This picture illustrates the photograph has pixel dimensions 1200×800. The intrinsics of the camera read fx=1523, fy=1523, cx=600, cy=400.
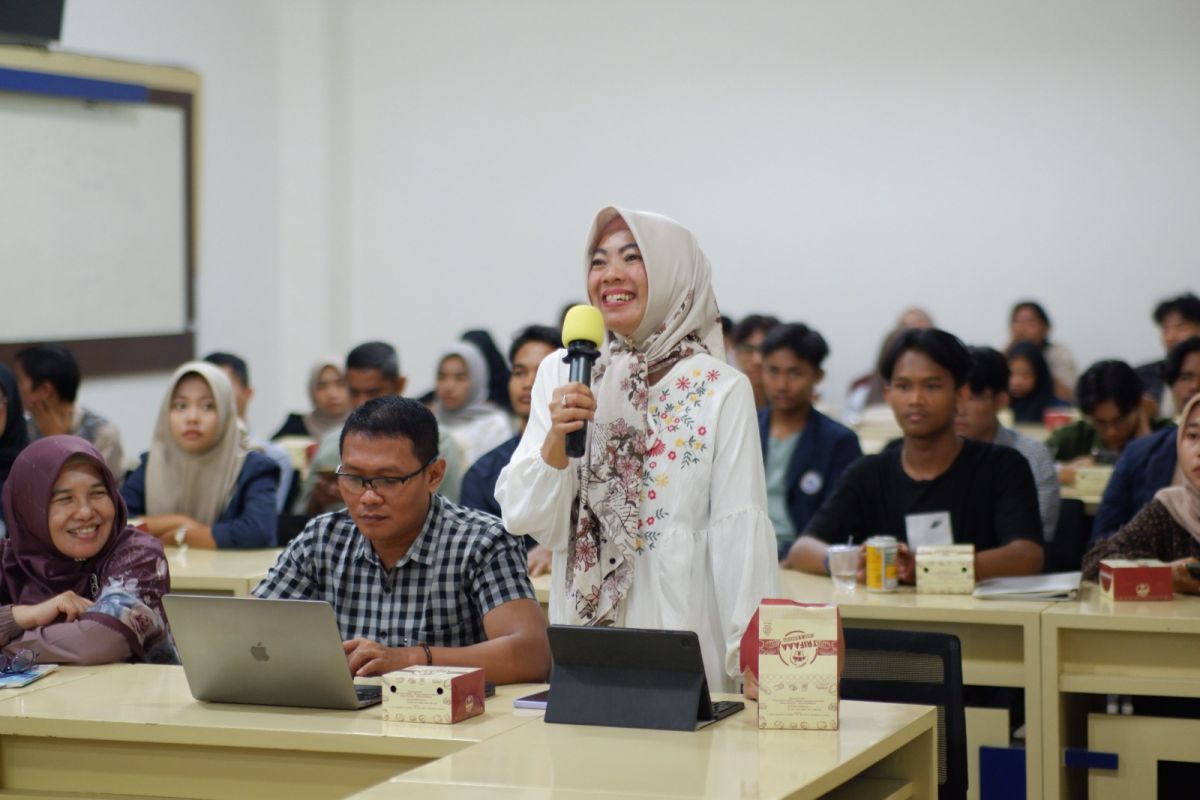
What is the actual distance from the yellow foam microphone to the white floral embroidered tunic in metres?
0.14

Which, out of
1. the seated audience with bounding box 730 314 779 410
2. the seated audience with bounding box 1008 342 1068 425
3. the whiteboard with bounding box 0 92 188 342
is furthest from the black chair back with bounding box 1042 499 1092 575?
the whiteboard with bounding box 0 92 188 342

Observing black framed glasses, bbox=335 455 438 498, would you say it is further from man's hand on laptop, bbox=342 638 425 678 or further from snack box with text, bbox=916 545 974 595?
snack box with text, bbox=916 545 974 595

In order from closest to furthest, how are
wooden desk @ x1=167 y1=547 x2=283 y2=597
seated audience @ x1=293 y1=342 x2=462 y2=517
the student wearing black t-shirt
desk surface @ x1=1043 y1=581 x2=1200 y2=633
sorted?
desk surface @ x1=1043 y1=581 x2=1200 y2=633
the student wearing black t-shirt
wooden desk @ x1=167 y1=547 x2=283 y2=597
seated audience @ x1=293 y1=342 x2=462 y2=517

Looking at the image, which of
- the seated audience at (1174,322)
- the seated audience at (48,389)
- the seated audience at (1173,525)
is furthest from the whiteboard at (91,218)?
the seated audience at (1173,525)

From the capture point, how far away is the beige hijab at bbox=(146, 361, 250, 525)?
4.85 metres

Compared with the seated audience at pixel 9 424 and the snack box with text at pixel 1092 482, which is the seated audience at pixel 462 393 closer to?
the snack box with text at pixel 1092 482

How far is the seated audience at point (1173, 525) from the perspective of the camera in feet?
11.9

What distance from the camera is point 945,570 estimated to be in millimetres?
3654

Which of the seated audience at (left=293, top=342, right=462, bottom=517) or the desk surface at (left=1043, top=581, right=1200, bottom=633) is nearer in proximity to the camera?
the desk surface at (left=1043, top=581, right=1200, bottom=633)

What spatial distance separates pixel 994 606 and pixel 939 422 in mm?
575

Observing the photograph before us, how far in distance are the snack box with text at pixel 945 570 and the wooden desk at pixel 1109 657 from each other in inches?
9.7

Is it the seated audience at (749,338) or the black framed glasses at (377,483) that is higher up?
the seated audience at (749,338)

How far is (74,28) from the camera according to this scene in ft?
26.1

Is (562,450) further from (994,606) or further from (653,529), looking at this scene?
(994,606)
